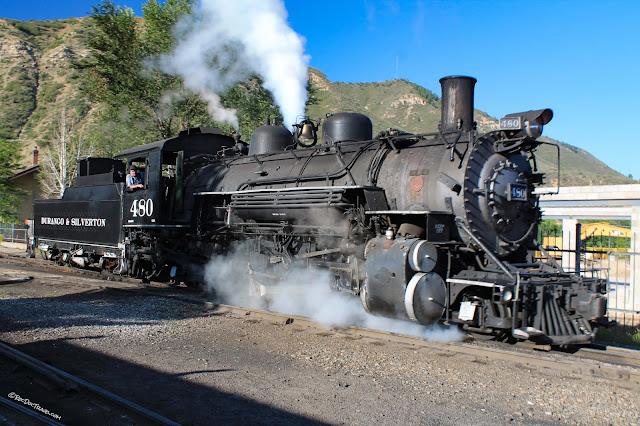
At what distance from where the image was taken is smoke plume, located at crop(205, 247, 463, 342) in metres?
7.53

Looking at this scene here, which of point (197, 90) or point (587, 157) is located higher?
point (587, 157)

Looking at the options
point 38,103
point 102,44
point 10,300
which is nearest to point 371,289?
point 10,300

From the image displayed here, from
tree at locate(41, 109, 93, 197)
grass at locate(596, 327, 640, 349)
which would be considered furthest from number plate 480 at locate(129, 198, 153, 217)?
tree at locate(41, 109, 93, 197)

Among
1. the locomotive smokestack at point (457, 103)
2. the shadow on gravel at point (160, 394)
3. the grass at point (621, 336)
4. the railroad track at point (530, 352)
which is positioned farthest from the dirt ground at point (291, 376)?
the locomotive smokestack at point (457, 103)

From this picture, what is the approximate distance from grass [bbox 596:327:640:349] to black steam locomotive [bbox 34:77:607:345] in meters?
1.25

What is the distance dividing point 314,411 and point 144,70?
880 inches

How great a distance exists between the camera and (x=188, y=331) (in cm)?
722

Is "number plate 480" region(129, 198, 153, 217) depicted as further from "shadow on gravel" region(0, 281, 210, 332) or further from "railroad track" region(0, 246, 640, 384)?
"railroad track" region(0, 246, 640, 384)

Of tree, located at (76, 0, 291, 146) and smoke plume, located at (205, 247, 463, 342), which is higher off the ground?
tree, located at (76, 0, 291, 146)

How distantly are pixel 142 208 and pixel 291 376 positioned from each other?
7655 mm

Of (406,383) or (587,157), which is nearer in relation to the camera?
(406,383)

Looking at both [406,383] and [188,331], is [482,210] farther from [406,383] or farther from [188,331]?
[188,331]

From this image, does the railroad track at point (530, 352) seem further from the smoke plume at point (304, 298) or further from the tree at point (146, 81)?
the tree at point (146, 81)

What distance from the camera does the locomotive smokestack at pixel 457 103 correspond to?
24.7ft
